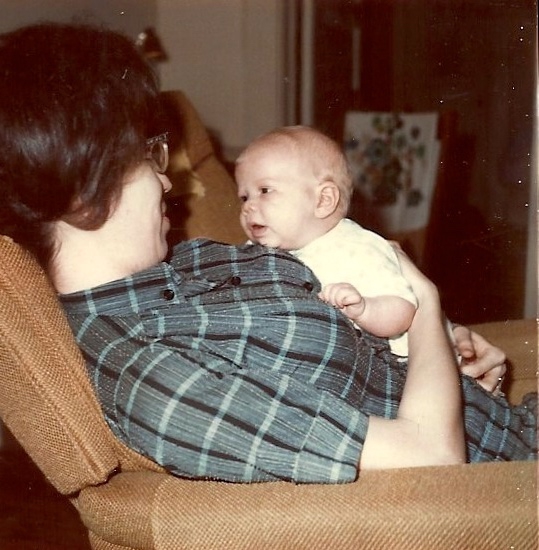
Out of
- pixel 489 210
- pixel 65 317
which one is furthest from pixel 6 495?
pixel 489 210

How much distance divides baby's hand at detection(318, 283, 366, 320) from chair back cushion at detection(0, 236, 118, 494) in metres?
0.39

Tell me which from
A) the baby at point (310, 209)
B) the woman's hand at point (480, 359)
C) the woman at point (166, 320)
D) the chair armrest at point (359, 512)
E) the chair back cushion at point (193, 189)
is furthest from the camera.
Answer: the chair back cushion at point (193, 189)

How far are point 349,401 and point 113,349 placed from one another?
0.37 meters

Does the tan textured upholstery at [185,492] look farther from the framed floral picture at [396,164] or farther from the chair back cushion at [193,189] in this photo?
the framed floral picture at [396,164]

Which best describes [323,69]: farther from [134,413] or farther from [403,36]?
[134,413]

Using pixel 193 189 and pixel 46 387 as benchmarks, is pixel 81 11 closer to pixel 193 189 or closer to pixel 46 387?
pixel 193 189

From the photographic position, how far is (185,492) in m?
1.03

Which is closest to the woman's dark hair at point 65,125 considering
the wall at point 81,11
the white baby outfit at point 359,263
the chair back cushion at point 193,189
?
the white baby outfit at point 359,263

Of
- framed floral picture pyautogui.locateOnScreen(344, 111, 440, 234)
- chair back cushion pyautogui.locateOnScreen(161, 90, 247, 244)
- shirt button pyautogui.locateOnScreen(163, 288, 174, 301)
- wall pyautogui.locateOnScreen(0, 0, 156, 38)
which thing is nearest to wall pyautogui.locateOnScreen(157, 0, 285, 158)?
wall pyautogui.locateOnScreen(0, 0, 156, 38)

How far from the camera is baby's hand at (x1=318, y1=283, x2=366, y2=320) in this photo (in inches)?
46.5

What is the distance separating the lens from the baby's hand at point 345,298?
3.87 feet

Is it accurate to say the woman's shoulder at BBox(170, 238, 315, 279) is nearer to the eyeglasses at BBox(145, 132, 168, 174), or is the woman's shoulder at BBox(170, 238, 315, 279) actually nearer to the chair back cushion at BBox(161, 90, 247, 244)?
the eyeglasses at BBox(145, 132, 168, 174)

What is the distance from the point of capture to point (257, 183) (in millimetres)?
1361

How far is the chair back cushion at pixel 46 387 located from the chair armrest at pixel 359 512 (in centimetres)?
11
